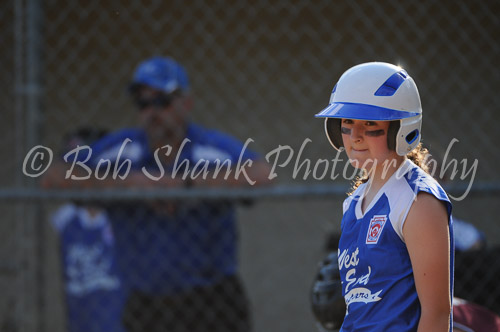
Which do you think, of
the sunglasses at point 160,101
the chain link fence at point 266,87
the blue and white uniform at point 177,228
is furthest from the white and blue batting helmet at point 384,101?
the chain link fence at point 266,87

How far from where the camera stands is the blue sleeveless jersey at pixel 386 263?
1825 millimetres

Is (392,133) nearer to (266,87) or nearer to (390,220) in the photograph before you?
(390,220)

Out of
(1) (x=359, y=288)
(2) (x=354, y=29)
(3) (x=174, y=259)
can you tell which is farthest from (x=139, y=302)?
(2) (x=354, y=29)

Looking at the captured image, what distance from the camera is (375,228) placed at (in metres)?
1.87

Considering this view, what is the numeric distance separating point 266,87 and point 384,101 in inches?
127

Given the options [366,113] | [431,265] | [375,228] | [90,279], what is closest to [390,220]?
[375,228]

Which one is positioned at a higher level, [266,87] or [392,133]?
[266,87]

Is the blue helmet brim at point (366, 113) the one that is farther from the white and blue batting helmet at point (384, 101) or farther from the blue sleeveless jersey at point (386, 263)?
the blue sleeveless jersey at point (386, 263)

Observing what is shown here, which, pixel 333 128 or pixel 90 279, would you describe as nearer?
pixel 333 128

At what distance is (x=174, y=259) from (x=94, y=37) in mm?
2296

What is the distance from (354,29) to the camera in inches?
189

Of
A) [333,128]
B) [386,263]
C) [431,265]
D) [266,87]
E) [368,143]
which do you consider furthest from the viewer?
[266,87]

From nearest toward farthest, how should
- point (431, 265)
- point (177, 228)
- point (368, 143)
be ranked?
1. point (431, 265)
2. point (368, 143)
3. point (177, 228)

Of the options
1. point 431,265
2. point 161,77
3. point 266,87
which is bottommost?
point 431,265
